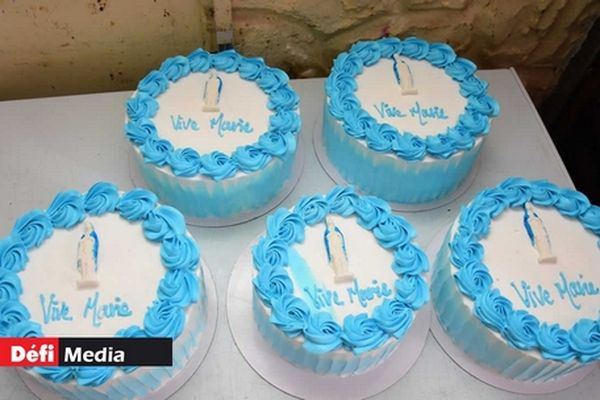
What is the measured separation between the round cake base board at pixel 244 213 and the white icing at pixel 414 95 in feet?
0.84

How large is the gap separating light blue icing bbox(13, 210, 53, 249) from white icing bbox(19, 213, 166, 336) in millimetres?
17

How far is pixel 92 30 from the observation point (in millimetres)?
1884

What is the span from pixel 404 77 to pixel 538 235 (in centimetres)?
57

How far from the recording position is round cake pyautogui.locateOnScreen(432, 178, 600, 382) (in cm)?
145

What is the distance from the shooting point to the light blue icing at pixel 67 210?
61.3 inches

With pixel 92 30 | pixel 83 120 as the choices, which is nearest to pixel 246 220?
pixel 83 120

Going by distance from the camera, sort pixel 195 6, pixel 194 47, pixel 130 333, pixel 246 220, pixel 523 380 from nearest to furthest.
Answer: pixel 130 333, pixel 523 380, pixel 246 220, pixel 195 6, pixel 194 47

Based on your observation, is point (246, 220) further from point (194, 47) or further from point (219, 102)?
point (194, 47)

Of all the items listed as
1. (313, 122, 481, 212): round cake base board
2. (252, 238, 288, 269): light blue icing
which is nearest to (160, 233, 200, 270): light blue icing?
(252, 238, 288, 269): light blue icing

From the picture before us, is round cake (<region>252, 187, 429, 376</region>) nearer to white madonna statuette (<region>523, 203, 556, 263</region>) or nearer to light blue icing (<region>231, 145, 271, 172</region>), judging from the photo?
light blue icing (<region>231, 145, 271, 172</region>)

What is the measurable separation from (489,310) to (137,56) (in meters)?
1.27

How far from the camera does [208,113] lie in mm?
1746

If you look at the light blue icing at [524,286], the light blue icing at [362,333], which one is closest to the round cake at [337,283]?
the light blue icing at [362,333]

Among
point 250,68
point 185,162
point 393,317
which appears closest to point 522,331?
point 393,317
